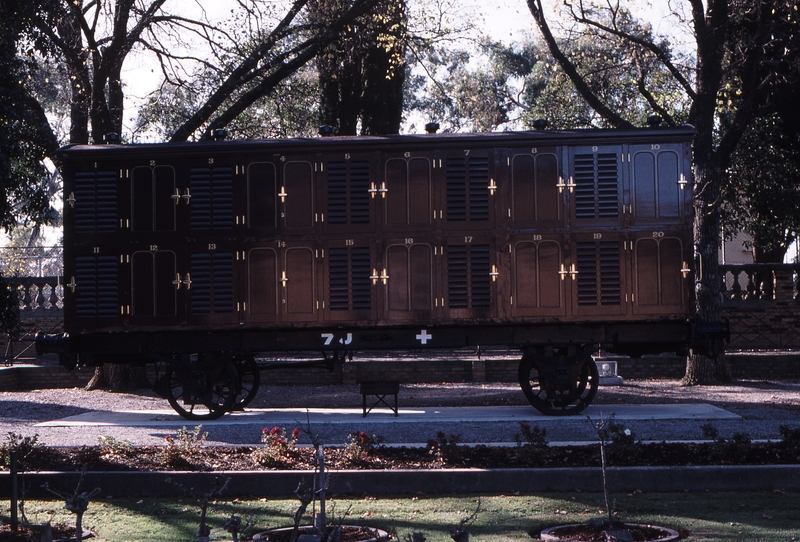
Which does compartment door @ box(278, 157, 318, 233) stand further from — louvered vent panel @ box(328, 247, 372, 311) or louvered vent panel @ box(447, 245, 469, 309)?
louvered vent panel @ box(447, 245, 469, 309)

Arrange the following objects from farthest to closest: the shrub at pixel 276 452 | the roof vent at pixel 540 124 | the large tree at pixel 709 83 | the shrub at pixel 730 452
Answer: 1. the large tree at pixel 709 83
2. the roof vent at pixel 540 124
3. the shrub at pixel 276 452
4. the shrub at pixel 730 452

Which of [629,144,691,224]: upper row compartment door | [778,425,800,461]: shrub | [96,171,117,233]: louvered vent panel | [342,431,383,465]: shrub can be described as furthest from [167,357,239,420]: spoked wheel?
[778,425,800,461]: shrub

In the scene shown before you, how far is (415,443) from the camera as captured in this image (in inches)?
472

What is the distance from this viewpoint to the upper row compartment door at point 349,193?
606 inches

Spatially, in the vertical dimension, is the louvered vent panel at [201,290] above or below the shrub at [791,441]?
above

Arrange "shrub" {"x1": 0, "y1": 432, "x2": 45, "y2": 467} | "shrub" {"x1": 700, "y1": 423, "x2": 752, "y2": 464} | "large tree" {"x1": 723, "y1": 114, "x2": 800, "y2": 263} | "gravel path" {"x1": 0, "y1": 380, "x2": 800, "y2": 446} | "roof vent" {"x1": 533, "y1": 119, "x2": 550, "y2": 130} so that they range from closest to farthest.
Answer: "shrub" {"x1": 700, "y1": 423, "x2": 752, "y2": 464} < "shrub" {"x1": 0, "y1": 432, "x2": 45, "y2": 467} < "gravel path" {"x1": 0, "y1": 380, "x2": 800, "y2": 446} < "roof vent" {"x1": 533, "y1": 119, "x2": 550, "y2": 130} < "large tree" {"x1": 723, "y1": 114, "x2": 800, "y2": 263}

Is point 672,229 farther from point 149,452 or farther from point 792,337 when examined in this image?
point 792,337

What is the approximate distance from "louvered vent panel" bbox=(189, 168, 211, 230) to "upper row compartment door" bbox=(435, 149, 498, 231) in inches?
151

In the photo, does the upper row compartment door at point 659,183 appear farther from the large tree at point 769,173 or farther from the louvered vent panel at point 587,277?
the large tree at point 769,173

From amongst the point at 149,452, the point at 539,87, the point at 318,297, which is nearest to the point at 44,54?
the point at 318,297

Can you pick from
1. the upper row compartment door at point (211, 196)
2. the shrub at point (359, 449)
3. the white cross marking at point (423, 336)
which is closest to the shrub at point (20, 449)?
the shrub at point (359, 449)

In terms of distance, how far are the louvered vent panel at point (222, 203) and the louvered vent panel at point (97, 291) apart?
1826mm

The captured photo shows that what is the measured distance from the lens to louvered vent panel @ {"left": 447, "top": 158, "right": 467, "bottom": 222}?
15.4 meters

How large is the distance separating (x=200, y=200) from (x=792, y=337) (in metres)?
19.8
